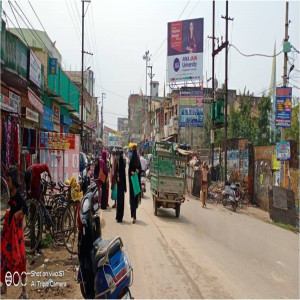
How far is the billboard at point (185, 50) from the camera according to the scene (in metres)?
32.5

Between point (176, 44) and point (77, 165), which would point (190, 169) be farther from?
point (176, 44)

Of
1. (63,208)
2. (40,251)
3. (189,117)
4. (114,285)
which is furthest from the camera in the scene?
(189,117)

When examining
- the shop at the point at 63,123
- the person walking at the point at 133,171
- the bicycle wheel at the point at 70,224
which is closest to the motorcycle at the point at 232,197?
the person walking at the point at 133,171

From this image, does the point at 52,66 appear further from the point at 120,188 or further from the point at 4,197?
the point at 4,197

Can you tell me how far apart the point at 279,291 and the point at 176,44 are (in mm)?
31107

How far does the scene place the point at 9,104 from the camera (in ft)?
35.8

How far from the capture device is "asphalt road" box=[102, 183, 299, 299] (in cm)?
507

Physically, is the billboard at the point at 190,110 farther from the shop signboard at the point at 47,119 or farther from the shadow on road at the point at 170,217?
the shadow on road at the point at 170,217

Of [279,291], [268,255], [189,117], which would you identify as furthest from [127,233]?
[189,117]

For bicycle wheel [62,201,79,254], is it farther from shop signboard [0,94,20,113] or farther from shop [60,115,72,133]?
shop [60,115,72,133]

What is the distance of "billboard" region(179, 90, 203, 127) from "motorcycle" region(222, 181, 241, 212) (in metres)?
15.8

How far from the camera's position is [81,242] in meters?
4.13

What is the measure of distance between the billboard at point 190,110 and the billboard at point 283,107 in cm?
1601

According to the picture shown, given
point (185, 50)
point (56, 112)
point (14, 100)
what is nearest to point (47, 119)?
point (56, 112)
